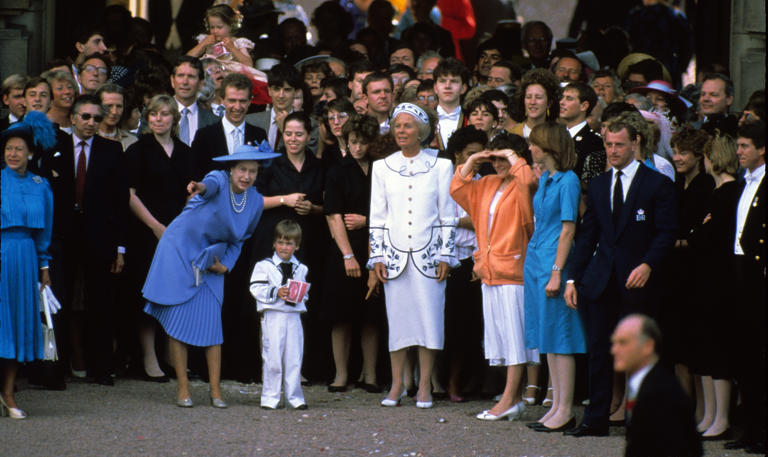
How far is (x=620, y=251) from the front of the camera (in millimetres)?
8641

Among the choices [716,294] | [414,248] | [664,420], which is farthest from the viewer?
[414,248]

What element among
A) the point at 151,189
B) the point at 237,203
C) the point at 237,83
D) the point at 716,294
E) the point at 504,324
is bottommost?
the point at 504,324

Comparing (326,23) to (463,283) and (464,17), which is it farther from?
(463,283)

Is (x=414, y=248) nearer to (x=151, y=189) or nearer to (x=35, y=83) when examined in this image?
(x=151, y=189)

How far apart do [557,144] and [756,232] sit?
147 cm

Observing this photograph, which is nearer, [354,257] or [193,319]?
[193,319]

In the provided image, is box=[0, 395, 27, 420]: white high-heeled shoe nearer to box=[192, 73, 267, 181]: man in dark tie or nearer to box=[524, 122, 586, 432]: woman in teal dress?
box=[192, 73, 267, 181]: man in dark tie

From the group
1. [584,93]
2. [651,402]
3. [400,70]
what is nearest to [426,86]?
[400,70]

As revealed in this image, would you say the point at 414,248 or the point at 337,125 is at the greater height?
the point at 337,125

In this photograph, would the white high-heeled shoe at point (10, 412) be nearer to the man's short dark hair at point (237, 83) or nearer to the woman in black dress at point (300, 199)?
the woman in black dress at point (300, 199)

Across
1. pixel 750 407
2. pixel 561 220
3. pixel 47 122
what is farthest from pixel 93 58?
pixel 750 407

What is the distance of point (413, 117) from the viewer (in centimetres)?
984

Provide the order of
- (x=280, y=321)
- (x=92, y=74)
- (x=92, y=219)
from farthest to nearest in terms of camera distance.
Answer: (x=92, y=74) < (x=92, y=219) < (x=280, y=321)

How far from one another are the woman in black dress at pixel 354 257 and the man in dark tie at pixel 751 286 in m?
3.09
